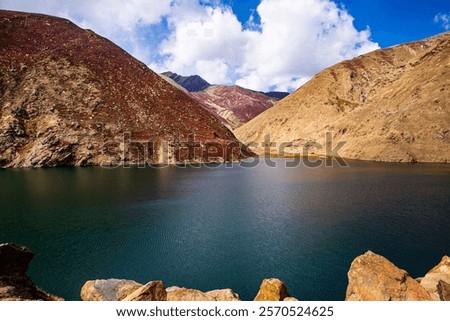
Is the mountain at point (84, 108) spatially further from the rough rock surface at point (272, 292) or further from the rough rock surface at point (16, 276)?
the rough rock surface at point (272, 292)

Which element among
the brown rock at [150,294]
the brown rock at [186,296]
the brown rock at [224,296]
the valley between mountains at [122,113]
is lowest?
the brown rock at [224,296]

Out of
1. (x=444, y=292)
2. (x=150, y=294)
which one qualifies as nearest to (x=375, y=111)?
(x=444, y=292)

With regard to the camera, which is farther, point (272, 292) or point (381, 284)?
point (272, 292)

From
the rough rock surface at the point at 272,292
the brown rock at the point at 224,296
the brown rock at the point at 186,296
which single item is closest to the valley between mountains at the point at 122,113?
the brown rock at the point at 224,296

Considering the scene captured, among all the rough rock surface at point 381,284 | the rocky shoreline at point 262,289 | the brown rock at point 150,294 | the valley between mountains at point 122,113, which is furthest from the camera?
the valley between mountains at point 122,113

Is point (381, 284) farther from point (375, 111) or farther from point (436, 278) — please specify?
point (375, 111)

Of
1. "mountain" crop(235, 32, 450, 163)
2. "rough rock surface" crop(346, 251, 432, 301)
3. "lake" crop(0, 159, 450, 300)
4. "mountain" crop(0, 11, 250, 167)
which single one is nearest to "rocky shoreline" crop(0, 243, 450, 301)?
"rough rock surface" crop(346, 251, 432, 301)

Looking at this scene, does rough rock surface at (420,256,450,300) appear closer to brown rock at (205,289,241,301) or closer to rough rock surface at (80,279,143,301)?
brown rock at (205,289,241,301)
